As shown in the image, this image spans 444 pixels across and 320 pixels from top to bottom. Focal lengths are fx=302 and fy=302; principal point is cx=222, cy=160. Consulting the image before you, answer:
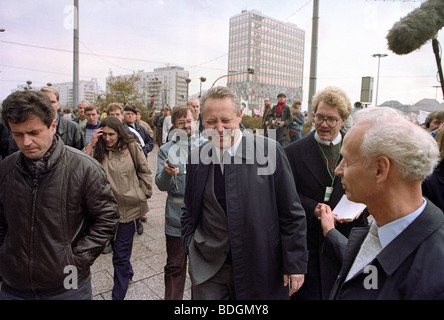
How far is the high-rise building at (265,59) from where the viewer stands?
7200 cm

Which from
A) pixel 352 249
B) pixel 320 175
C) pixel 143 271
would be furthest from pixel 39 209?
pixel 143 271

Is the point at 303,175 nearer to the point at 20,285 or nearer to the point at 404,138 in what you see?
the point at 404,138

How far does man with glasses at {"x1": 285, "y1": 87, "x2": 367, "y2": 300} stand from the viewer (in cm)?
236

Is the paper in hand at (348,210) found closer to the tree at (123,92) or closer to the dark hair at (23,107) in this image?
the dark hair at (23,107)

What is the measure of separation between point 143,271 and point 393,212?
10.5 feet

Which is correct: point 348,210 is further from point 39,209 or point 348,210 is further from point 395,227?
point 39,209

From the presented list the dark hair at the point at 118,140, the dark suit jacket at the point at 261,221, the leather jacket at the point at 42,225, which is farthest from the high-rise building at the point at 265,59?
the leather jacket at the point at 42,225

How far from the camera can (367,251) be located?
1.25 m

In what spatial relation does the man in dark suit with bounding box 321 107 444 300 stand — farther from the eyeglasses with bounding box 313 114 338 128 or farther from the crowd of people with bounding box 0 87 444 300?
the eyeglasses with bounding box 313 114 338 128

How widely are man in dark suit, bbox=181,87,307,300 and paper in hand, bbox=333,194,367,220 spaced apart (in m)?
0.35

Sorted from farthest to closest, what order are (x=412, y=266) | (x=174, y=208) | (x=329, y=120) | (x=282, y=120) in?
(x=282, y=120) < (x=174, y=208) < (x=329, y=120) < (x=412, y=266)

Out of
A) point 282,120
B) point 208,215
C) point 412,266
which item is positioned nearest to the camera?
point 412,266

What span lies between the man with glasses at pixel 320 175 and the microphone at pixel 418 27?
93 cm
